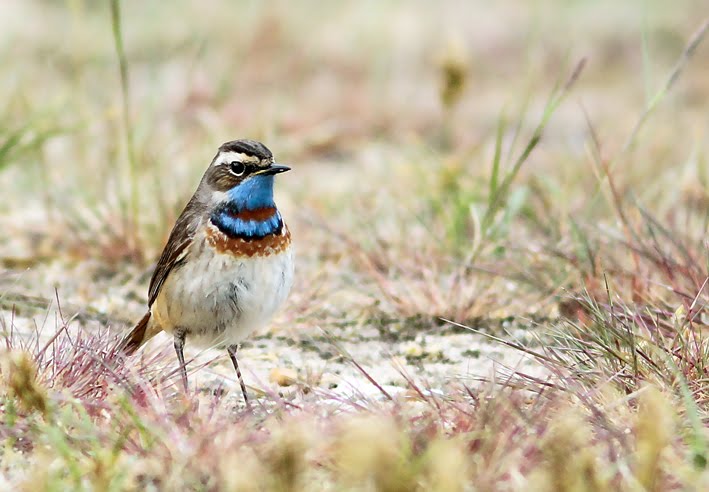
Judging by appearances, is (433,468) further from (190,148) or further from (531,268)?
(190,148)

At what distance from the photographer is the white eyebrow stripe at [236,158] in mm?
4430

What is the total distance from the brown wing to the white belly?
0.17 ft

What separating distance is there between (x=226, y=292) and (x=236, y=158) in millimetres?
535

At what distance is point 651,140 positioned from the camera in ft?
24.0

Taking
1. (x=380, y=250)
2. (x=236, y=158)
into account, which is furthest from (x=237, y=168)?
(x=380, y=250)

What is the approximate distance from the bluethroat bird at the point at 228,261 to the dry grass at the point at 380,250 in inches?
7.7

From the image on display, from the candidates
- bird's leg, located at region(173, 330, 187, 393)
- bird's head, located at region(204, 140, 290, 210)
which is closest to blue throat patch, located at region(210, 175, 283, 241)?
bird's head, located at region(204, 140, 290, 210)

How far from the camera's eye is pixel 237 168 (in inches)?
176

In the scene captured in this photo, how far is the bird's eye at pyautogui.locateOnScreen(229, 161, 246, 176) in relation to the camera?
4449 mm

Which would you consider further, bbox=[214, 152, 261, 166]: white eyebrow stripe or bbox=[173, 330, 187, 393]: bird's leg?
bbox=[214, 152, 261, 166]: white eyebrow stripe

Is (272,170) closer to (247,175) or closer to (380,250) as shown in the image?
(247,175)

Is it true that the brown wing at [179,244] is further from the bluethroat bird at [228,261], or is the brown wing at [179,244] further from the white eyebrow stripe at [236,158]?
the white eyebrow stripe at [236,158]

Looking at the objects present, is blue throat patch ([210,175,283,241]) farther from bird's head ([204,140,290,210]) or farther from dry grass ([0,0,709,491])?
dry grass ([0,0,709,491])

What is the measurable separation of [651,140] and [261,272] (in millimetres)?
3809
